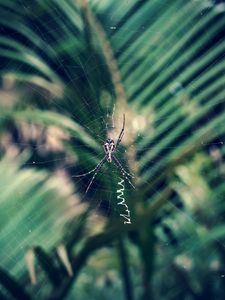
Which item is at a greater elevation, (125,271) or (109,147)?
(109,147)

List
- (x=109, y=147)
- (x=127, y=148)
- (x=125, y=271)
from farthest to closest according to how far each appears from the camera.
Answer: (x=109, y=147) → (x=127, y=148) → (x=125, y=271)

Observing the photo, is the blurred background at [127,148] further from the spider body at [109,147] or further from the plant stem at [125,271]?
the spider body at [109,147]

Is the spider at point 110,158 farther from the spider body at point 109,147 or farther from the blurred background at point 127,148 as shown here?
the blurred background at point 127,148

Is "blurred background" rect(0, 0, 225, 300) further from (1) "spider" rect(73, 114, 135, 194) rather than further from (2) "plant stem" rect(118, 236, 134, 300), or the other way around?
(1) "spider" rect(73, 114, 135, 194)

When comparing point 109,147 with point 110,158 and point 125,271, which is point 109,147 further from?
point 125,271

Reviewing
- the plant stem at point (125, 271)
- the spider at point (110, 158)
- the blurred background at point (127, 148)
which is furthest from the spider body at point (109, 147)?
the plant stem at point (125, 271)

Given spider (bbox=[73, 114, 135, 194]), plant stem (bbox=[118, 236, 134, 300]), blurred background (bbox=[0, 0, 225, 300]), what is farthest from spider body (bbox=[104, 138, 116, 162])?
plant stem (bbox=[118, 236, 134, 300])

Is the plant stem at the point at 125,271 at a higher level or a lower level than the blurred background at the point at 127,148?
lower

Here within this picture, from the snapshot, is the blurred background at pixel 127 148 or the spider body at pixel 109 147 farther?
the spider body at pixel 109 147

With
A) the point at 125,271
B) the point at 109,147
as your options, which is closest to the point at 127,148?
the point at 109,147
